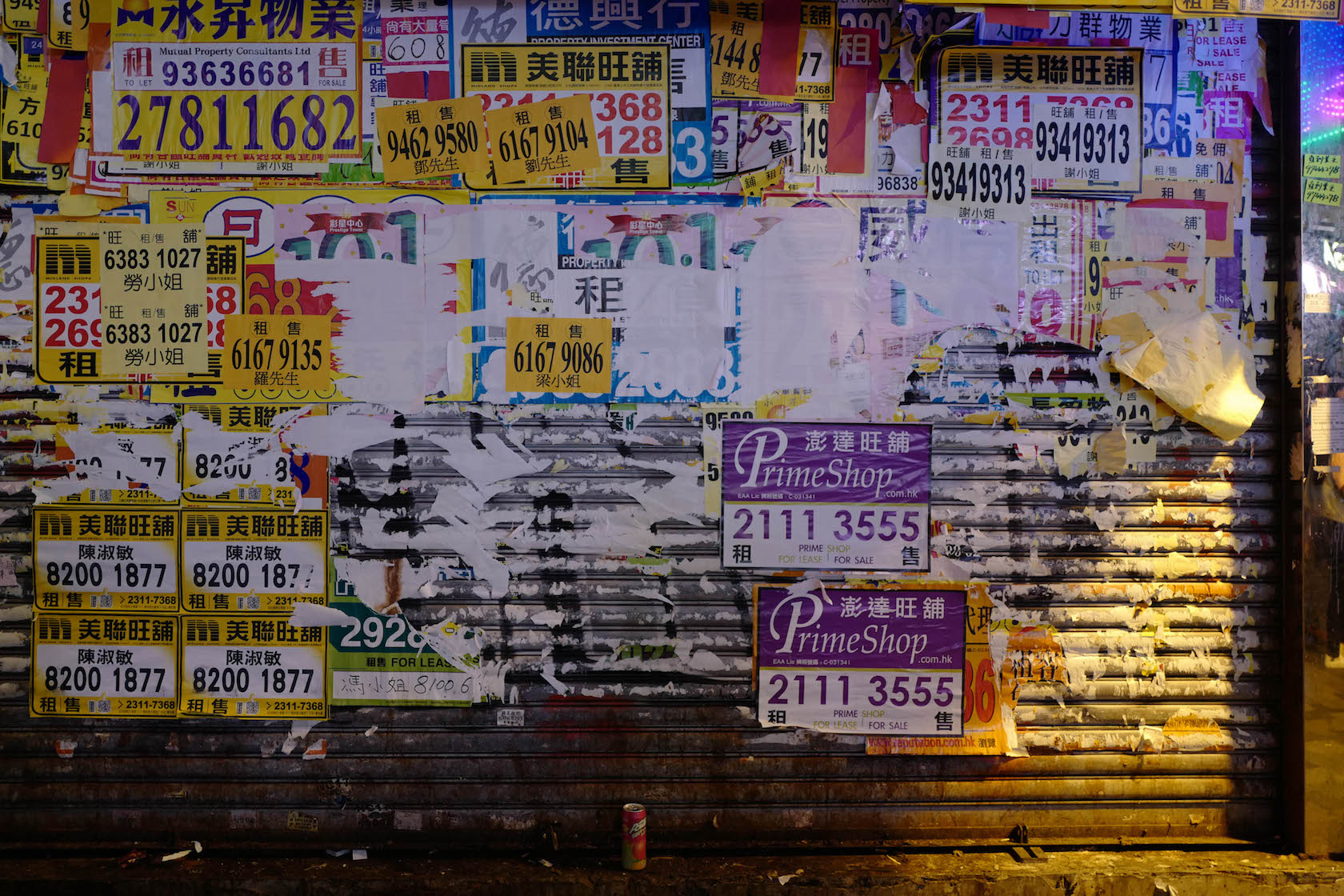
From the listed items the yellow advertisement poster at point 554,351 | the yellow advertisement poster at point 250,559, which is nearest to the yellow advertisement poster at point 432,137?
the yellow advertisement poster at point 554,351

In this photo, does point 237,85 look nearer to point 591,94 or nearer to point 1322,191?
point 591,94

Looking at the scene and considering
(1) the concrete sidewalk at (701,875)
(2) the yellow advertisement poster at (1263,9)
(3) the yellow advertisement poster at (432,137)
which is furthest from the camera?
(3) the yellow advertisement poster at (432,137)

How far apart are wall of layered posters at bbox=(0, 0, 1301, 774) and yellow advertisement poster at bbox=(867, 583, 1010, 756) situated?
0.09 feet

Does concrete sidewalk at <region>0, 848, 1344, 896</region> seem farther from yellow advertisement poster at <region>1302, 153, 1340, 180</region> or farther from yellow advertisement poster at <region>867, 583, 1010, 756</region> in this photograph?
yellow advertisement poster at <region>1302, 153, 1340, 180</region>

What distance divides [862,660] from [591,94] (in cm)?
304

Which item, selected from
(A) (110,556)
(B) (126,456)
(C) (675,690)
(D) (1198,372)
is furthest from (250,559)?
(D) (1198,372)

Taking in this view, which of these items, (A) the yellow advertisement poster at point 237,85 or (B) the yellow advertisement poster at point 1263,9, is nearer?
(B) the yellow advertisement poster at point 1263,9

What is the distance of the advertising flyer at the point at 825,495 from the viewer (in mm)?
3854

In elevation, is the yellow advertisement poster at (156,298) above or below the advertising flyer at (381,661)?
above

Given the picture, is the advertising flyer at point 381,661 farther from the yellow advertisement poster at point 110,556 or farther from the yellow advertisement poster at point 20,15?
the yellow advertisement poster at point 20,15

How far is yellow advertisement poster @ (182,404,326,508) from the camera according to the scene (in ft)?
12.6

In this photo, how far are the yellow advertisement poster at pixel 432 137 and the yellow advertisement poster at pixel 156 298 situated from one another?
101cm

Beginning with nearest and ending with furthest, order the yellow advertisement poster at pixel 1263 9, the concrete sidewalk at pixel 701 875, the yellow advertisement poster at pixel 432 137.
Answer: the yellow advertisement poster at pixel 1263 9
the concrete sidewalk at pixel 701 875
the yellow advertisement poster at pixel 432 137

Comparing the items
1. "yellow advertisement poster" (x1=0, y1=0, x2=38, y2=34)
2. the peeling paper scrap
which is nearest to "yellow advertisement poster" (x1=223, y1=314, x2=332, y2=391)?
"yellow advertisement poster" (x1=0, y1=0, x2=38, y2=34)
